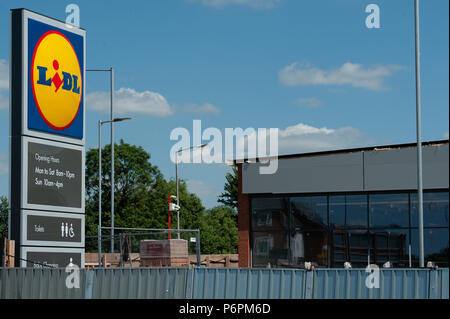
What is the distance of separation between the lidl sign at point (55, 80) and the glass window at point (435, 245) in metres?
16.0

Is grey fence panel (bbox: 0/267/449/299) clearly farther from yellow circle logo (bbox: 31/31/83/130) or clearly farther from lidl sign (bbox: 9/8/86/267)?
yellow circle logo (bbox: 31/31/83/130)

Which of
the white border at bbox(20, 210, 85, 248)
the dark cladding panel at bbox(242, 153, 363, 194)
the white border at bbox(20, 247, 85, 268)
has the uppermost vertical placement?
the dark cladding panel at bbox(242, 153, 363, 194)

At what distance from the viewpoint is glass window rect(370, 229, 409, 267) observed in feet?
113

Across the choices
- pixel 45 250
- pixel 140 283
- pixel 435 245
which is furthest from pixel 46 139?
pixel 435 245

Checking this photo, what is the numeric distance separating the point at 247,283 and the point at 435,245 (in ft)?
50.5

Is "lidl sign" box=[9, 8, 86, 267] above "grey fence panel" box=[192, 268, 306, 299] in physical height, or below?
above

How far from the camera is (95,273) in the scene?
73.3ft

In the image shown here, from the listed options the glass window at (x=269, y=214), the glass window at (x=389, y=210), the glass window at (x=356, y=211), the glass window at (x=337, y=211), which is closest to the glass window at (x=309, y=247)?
the glass window at (x=337, y=211)

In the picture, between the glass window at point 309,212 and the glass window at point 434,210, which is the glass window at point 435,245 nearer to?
the glass window at point 434,210

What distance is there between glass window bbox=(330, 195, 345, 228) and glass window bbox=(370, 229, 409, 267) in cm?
154

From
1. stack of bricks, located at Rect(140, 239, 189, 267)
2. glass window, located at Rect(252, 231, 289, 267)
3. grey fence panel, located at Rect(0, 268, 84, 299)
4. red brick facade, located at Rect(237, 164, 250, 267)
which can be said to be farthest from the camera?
red brick facade, located at Rect(237, 164, 250, 267)

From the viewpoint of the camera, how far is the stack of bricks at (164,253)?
103ft

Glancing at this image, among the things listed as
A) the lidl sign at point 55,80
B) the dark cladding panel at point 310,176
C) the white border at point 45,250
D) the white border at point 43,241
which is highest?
the lidl sign at point 55,80

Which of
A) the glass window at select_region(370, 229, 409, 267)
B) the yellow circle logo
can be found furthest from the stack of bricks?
the glass window at select_region(370, 229, 409, 267)
